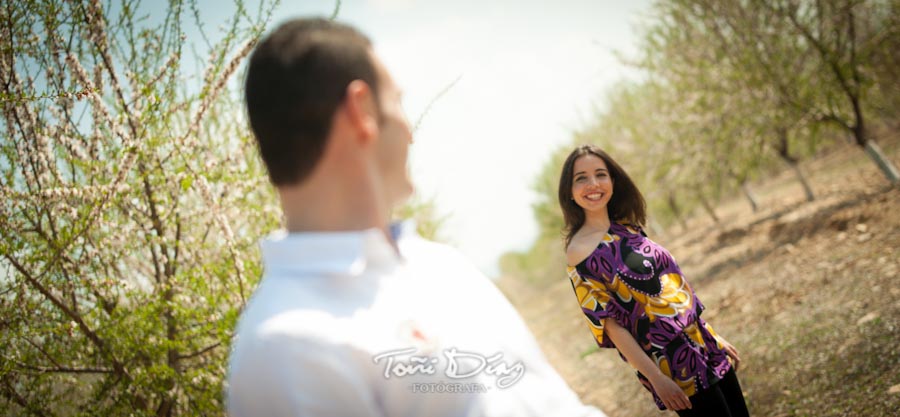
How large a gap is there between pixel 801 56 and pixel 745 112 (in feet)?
3.90

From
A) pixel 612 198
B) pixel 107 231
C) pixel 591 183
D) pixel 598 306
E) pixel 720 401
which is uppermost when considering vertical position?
pixel 107 231

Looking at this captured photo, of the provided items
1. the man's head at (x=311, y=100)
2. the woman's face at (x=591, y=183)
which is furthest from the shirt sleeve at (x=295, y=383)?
the woman's face at (x=591, y=183)

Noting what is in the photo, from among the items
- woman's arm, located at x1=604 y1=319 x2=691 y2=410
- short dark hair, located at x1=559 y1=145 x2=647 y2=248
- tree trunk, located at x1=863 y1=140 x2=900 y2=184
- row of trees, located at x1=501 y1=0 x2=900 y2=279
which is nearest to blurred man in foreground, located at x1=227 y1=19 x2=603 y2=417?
woman's arm, located at x1=604 y1=319 x2=691 y2=410

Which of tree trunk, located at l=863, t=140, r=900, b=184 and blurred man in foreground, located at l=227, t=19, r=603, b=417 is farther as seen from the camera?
tree trunk, located at l=863, t=140, r=900, b=184

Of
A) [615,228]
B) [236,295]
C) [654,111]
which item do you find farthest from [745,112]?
[236,295]

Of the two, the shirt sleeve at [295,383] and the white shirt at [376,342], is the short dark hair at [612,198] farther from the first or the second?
the shirt sleeve at [295,383]

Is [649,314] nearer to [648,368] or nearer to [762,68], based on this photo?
[648,368]

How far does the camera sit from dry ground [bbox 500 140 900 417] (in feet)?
12.1

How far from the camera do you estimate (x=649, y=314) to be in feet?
7.48

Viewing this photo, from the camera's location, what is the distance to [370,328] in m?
0.78

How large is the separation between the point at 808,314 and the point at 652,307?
4.27m

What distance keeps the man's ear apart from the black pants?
2.22 metres

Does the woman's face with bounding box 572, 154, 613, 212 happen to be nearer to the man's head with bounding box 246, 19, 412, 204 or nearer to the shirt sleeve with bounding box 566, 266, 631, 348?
the shirt sleeve with bounding box 566, 266, 631, 348

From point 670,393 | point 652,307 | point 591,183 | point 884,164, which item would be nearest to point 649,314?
point 652,307
